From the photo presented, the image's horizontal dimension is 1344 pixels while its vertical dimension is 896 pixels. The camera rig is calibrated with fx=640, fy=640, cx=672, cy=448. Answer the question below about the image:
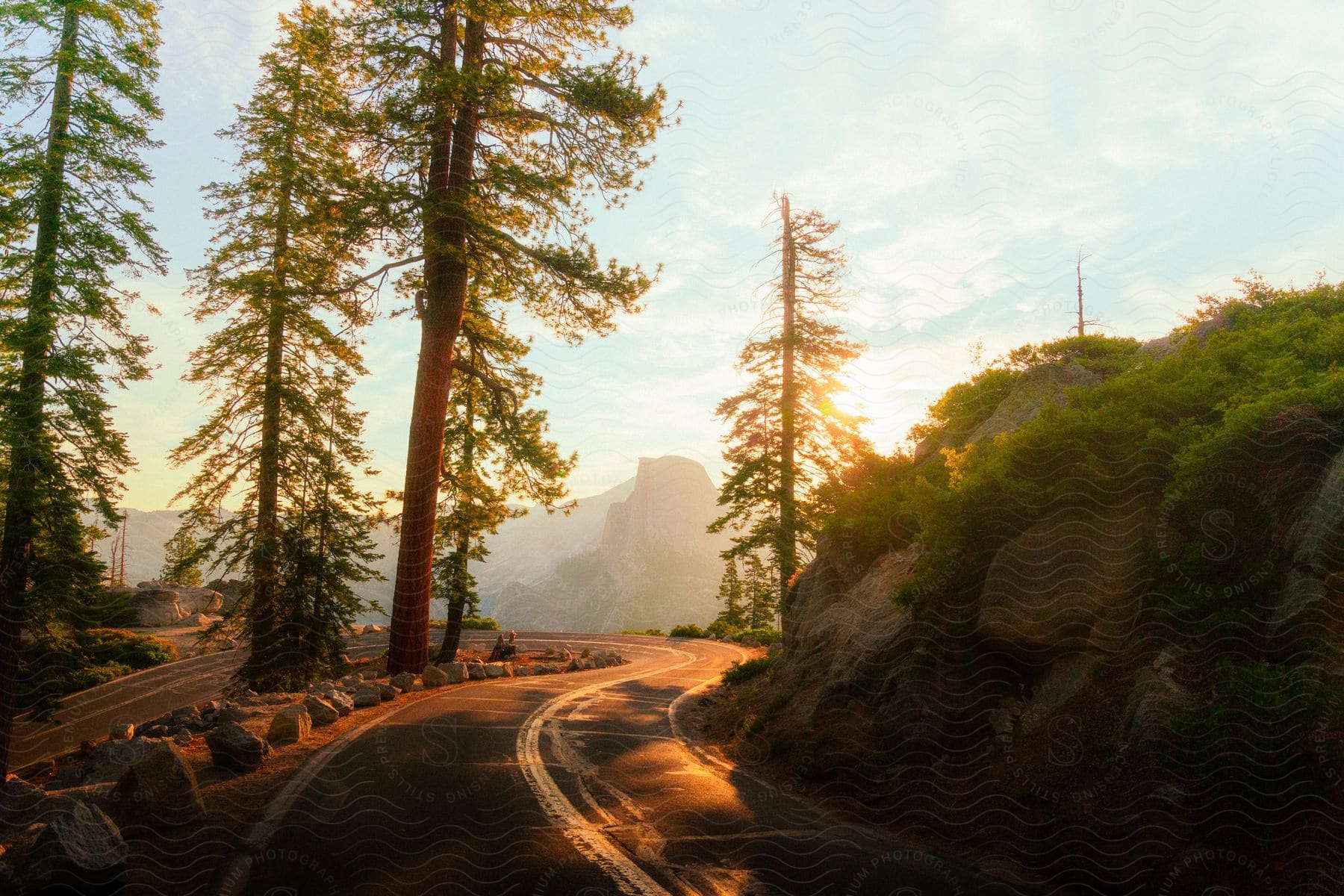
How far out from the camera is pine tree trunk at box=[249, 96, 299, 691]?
55.3 feet

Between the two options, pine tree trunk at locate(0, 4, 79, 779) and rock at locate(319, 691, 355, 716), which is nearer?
rock at locate(319, 691, 355, 716)

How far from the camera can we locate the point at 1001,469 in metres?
7.43

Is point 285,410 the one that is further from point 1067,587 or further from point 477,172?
point 1067,587

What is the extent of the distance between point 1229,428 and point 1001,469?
80.9 inches

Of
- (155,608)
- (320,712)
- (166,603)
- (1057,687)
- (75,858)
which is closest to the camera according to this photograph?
(75,858)

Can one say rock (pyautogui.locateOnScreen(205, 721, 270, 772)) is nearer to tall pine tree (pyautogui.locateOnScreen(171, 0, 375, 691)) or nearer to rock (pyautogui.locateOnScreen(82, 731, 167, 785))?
rock (pyautogui.locateOnScreen(82, 731, 167, 785))

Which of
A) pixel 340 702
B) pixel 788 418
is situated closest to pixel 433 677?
pixel 340 702

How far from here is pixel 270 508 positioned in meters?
17.6

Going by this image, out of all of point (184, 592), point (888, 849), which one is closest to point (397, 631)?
point (888, 849)

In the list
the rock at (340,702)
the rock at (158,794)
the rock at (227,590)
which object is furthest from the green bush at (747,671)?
the rock at (227,590)

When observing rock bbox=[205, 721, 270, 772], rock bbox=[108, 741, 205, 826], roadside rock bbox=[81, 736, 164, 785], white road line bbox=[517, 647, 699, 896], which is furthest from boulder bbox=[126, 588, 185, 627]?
rock bbox=[108, 741, 205, 826]

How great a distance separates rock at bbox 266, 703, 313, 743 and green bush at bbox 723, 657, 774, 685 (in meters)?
8.73

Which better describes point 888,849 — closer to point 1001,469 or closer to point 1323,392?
point 1001,469

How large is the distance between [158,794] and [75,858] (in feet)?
4.07
